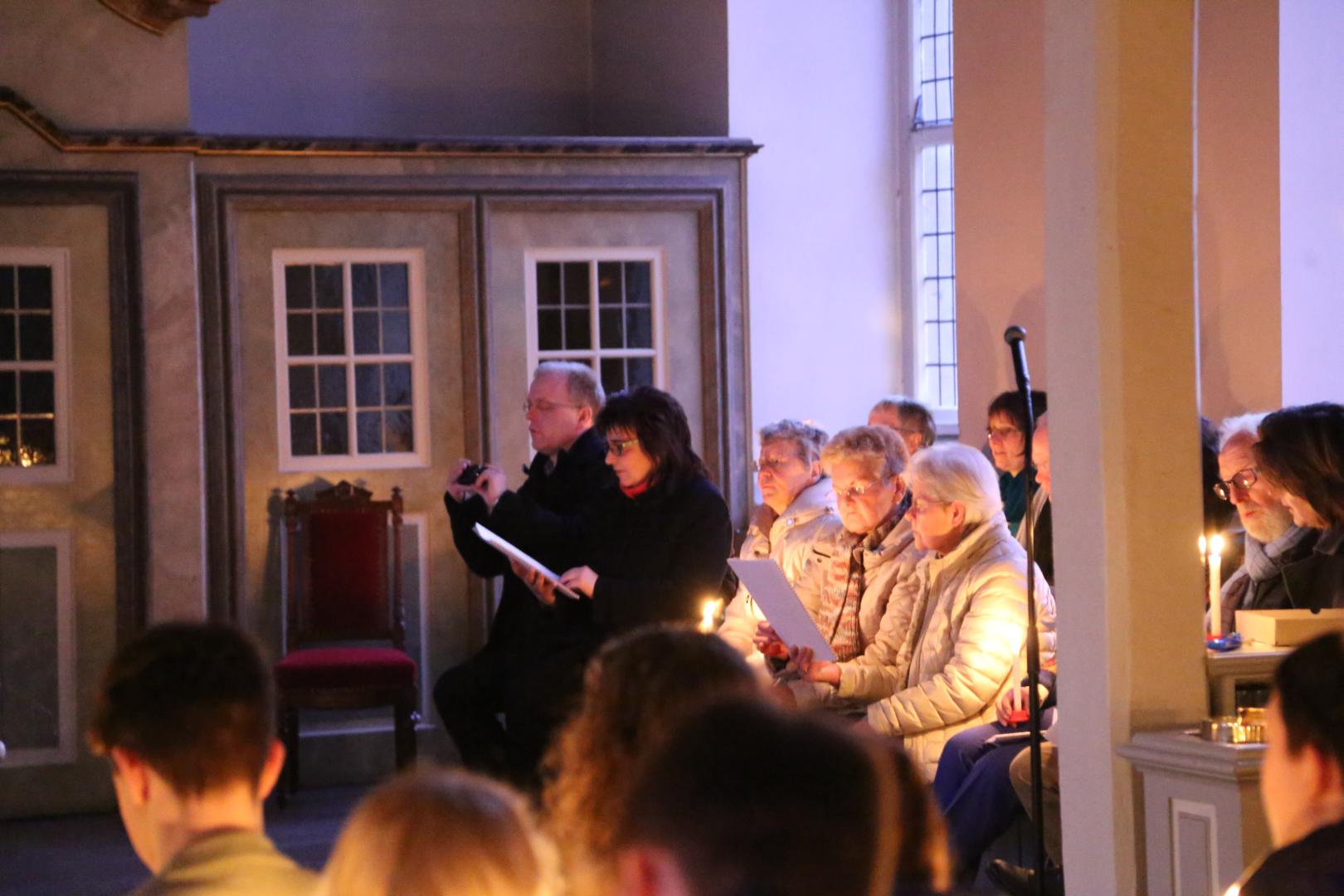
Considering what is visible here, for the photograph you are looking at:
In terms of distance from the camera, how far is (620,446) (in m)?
4.94

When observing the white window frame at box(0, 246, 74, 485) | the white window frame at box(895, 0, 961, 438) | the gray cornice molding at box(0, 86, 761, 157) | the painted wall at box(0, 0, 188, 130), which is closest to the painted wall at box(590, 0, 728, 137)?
the gray cornice molding at box(0, 86, 761, 157)

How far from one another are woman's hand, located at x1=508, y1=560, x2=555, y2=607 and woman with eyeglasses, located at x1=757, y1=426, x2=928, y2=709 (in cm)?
67

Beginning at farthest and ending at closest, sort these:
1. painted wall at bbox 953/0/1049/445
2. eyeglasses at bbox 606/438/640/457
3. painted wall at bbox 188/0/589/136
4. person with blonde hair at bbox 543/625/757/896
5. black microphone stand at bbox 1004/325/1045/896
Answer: painted wall at bbox 188/0/589/136, painted wall at bbox 953/0/1049/445, eyeglasses at bbox 606/438/640/457, black microphone stand at bbox 1004/325/1045/896, person with blonde hair at bbox 543/625/757/896

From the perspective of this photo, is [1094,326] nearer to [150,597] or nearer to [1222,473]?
[1222,473]

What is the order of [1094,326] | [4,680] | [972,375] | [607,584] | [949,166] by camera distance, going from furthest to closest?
[949,166] < [972,375] < [4,680] < [607,584] < [1094,326]

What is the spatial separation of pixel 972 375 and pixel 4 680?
13.8 ft

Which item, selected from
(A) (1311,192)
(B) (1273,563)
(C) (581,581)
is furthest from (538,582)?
(A) (1311,192)

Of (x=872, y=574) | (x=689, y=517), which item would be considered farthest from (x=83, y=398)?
(x=872, y=574)

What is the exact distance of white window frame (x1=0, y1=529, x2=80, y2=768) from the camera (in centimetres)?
659

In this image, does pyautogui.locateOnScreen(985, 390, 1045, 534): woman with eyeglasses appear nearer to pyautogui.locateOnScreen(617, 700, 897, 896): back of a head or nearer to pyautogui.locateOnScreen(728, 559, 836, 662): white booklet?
pyautogui.locateOnScreen(728, 559, 836, 662): white booklet

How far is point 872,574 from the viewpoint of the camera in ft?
16.1

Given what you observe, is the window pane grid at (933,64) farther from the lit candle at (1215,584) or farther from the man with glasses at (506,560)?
the lit candle at (1215,584)

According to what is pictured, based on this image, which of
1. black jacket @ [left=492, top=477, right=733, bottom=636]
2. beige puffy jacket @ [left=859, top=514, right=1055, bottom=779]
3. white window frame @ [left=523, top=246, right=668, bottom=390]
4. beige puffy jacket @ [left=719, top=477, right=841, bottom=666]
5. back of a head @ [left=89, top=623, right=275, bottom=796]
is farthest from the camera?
white window frame @ [left=523, top=246, right=668, bottom=390]

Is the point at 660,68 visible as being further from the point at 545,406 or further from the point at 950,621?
the point at 950,621
